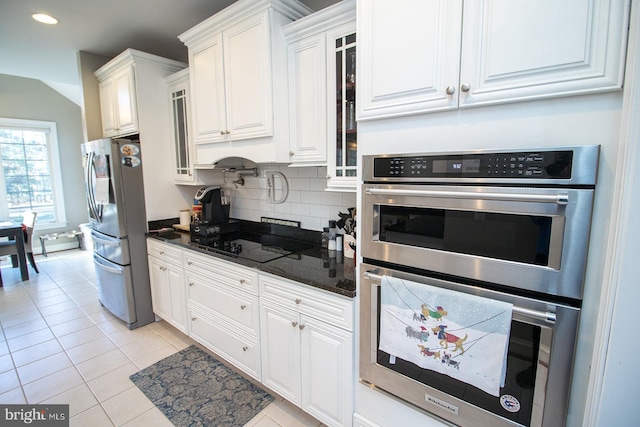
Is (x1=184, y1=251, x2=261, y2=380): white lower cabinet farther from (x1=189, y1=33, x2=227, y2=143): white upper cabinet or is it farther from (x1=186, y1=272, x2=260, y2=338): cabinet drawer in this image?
(x1=189, y1=33, x2=227, y2=143): white upper cabinet

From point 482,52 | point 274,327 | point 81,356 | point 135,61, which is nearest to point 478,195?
point 482,52

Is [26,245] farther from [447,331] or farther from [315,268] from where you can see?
[447,331]

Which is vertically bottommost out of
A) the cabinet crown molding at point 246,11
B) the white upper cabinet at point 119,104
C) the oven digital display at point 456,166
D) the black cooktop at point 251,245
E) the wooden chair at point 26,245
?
the wooden chair at point 26,245

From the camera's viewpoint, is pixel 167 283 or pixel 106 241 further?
pixel 106 241

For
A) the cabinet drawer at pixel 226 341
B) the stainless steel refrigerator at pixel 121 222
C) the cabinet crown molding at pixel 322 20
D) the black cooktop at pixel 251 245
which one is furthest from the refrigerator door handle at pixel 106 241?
the cabinet crown molding at pixel 322 20

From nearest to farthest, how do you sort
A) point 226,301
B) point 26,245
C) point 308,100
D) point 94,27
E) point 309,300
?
point 309,300 → point 308,100 → point 226,301 → point 94,27 → point 26,245

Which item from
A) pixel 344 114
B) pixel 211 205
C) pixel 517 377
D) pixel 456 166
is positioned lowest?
pixel 517 377

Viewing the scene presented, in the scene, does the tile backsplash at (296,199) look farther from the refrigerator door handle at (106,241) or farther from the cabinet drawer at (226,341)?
the refrigerator door handle at (106,241)

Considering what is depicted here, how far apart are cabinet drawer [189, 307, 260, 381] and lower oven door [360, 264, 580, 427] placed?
3.27 feet

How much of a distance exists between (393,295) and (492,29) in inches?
40.0

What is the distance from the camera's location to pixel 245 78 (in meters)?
1.94

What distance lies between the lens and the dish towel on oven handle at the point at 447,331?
1012mm

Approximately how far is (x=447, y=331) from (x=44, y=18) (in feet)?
12.1

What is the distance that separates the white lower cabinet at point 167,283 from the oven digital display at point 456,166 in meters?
2.11
